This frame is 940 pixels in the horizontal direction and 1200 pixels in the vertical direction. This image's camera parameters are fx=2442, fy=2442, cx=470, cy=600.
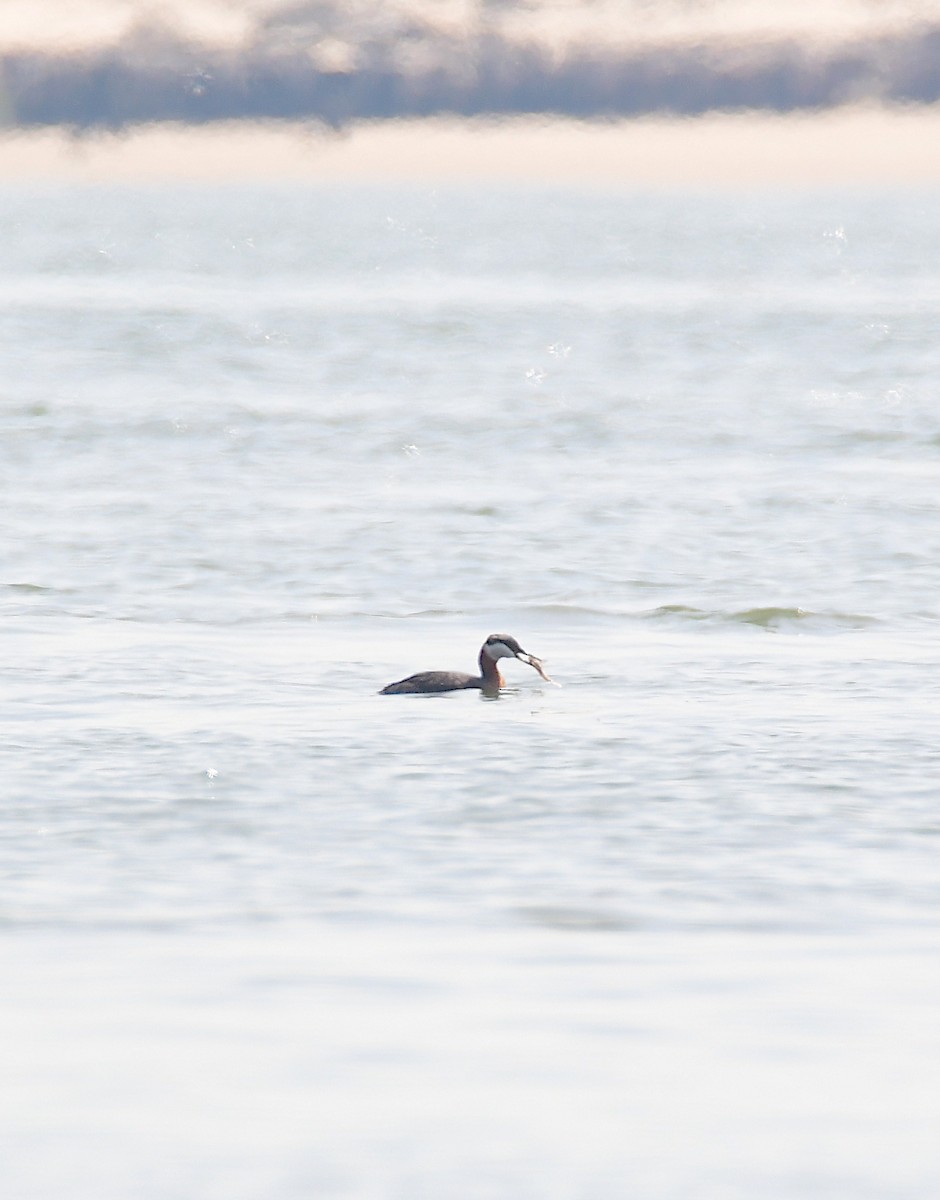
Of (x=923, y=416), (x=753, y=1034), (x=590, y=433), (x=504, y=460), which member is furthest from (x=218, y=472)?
(x=753, y=1034)

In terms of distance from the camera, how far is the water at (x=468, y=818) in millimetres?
6934

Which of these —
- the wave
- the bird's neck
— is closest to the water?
the wave

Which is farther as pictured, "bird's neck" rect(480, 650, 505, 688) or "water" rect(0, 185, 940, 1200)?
"bird's neck" rect(480, 650, 505, 688)

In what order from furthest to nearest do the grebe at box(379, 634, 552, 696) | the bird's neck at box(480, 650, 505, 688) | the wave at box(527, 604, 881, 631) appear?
the wave at box(527, 604, 881, 631), the bird's neck at box(480, 650, 505, 688), the grebe at box(379, 634, 552, 696)

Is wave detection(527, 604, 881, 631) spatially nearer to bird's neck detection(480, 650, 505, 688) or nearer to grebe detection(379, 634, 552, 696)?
grebe detection(379, 634, 552, 696)

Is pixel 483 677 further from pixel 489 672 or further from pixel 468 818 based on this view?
pixel 468 818

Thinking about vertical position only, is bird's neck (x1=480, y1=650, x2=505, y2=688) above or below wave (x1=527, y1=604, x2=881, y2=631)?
above

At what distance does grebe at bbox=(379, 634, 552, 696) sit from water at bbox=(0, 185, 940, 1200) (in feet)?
0.71

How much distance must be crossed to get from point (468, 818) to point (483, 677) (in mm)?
4282

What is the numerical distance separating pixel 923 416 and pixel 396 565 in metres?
16.8

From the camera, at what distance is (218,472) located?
29312 millimetres

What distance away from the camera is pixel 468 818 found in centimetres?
1125

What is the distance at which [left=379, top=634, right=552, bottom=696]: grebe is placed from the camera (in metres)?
14.8

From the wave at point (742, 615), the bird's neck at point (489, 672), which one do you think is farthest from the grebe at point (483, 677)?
the wave at point (742, 615)
